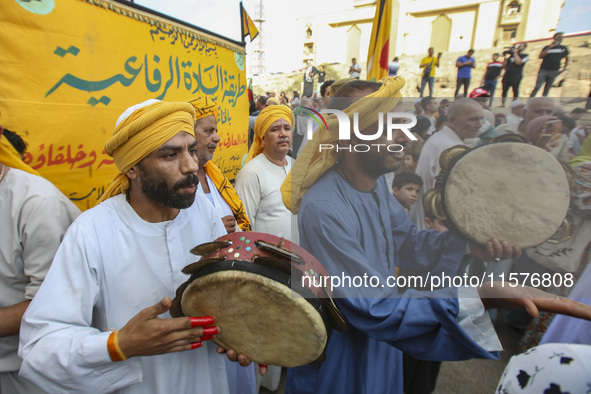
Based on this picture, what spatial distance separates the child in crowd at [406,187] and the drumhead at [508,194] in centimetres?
9

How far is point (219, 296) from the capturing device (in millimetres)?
1099

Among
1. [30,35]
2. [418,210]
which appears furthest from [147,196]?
[30,35]

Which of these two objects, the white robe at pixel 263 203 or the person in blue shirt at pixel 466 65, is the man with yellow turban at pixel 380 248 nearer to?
the white robe at pixel 263 203

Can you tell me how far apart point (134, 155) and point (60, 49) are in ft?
5.39

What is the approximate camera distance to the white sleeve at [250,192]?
8.96 feet

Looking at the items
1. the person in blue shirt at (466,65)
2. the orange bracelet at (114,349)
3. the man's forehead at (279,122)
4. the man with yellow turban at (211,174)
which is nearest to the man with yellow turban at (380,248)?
the orange bracelet at (114,349)

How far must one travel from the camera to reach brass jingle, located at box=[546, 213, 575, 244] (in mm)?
835

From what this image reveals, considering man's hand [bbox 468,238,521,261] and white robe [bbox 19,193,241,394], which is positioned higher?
man's hand [bbox 468,238,521,261]

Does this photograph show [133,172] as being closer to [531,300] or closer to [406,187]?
[406,187]

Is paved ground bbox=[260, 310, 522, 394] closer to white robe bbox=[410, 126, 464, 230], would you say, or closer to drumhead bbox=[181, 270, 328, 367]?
drumhead bbox=[181, 270, 328, 367]

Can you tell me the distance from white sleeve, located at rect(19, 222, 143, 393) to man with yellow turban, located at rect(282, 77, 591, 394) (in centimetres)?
86

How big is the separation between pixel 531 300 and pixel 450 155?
56 centimetres

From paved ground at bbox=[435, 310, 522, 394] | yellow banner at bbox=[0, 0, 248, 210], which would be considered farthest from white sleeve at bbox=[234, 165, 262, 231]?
paved ground at bbox=[435, 310, 522, 394]

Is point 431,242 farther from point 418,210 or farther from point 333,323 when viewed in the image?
point 333,323
